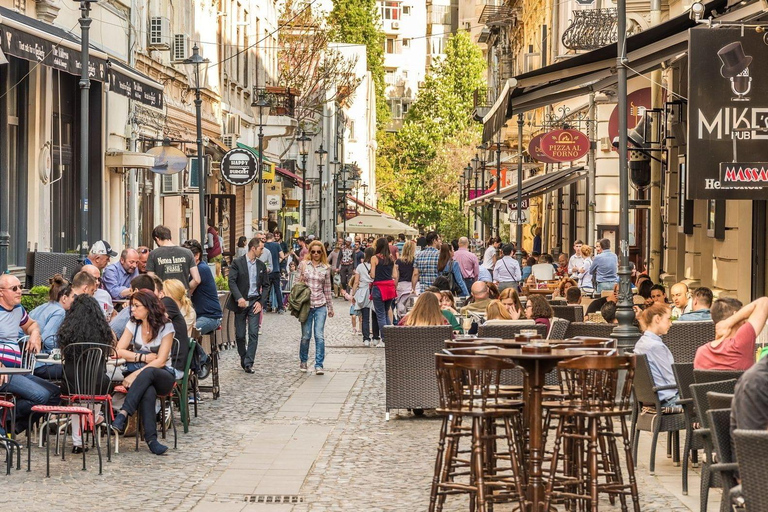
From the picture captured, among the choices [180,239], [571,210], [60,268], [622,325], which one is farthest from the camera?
[571,210]

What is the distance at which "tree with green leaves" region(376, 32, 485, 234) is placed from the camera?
88438 mm


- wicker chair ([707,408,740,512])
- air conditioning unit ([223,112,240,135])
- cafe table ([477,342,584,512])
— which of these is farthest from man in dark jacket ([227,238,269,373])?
air conditioning unit ([223,112,240,135])

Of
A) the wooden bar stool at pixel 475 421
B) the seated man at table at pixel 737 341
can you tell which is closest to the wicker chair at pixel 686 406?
the seated man at table at pixel 737 341

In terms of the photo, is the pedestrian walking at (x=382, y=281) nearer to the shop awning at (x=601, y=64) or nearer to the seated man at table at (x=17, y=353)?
the shop awning at (x=601, y=64)

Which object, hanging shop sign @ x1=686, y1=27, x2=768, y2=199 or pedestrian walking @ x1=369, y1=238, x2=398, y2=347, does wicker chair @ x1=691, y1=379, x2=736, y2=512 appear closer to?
hanging shop sign @ x1=686, y1=27, x2=768, y2=199

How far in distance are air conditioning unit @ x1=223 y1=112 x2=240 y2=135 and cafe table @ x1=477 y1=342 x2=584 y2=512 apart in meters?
33.0

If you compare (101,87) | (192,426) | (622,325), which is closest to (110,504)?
(192,426)

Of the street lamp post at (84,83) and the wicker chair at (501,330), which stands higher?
the street lamp post at (84,83)

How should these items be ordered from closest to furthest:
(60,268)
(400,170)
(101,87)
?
(60,268), (101,87), (400,170)

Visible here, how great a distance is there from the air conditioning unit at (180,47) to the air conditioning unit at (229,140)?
341 inches

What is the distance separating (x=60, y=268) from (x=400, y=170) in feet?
270

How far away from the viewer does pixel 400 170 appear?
9962 centimetres

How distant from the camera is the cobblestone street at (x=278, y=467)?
31.3 ft

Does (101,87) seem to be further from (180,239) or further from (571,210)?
(571,210)
